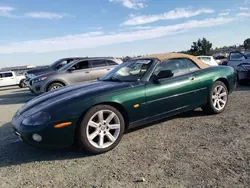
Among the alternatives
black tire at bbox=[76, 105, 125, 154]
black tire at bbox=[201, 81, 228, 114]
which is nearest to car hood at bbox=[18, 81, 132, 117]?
black tire at bbox=[76, 105, 125, 154]

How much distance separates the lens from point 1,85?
1936 centimetres

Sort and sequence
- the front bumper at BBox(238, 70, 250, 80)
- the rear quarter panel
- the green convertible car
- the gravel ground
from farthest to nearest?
1. the front bumper at BBox(238, 70, 250, 80)
2. the rear quarter panel
3. the green convertible car
4. the gravel ground

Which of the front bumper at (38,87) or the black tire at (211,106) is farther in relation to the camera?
the front bumper at (38,87)

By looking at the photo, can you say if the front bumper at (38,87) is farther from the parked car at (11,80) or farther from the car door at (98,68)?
the parked car at (11,80)

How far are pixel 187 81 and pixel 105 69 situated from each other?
6.15 metres

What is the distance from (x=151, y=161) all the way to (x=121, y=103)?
1.01 meters

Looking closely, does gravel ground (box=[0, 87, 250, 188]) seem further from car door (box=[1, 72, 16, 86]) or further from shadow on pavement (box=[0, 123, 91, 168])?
car door (box=[1, 72, 16, 86])

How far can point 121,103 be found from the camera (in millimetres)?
3891

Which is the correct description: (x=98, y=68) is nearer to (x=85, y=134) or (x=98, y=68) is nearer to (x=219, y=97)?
(x=219, y=97)

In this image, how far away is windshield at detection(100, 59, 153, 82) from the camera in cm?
452

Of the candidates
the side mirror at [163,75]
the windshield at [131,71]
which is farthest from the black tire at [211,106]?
the windshield at [131,71]

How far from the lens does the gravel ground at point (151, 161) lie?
286 cm

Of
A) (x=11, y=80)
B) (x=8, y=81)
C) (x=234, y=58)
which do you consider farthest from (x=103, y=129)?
(x=8, y=81)

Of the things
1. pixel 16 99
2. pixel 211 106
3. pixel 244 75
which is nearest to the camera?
pixel 211 106
